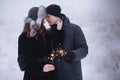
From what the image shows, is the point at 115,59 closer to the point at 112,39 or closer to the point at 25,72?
the point at 112,39

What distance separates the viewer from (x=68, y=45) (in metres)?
2.36

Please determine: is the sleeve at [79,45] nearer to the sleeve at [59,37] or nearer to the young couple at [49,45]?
the young couple at [49,45]

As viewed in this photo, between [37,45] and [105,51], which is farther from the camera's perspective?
[105,51]

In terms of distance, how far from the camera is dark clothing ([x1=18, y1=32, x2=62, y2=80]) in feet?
7.64

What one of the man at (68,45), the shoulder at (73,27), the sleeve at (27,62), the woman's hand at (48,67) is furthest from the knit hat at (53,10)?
the woman's hand at (48,67)

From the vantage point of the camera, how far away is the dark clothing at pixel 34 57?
233 cm

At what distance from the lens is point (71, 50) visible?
92.1 inches

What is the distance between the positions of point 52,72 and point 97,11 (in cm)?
64

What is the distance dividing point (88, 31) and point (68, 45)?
0.25 metres

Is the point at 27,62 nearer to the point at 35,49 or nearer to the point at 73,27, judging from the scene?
the point at 35,49

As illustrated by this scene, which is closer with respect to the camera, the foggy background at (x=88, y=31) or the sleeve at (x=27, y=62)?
the sleeve at (x=27, y=62)

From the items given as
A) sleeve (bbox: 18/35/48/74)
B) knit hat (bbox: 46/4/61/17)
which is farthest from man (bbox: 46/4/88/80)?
sleeve (bbox: 18/35/48/74)

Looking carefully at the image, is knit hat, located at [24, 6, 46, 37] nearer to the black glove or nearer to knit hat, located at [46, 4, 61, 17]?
knit hat, located at [46, 4, 61, 17]

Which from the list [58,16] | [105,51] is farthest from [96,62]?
[58,16]
